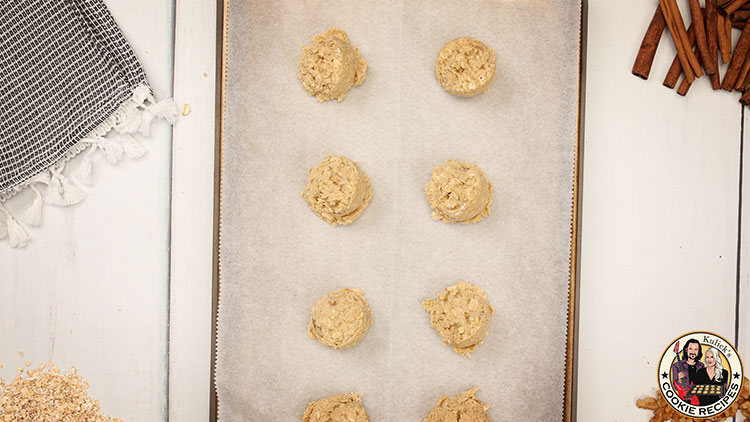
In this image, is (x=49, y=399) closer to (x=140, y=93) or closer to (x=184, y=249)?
(x=184, y=249)

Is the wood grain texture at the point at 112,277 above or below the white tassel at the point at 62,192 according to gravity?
below

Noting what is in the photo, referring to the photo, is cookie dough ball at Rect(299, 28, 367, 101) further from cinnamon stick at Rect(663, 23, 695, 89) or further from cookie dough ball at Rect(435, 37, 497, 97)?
cinnamon stick at Rect(663, 23, 695, 89)

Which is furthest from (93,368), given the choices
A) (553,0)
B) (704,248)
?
(704,248)

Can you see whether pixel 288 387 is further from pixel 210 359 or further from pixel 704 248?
pixel 704 248

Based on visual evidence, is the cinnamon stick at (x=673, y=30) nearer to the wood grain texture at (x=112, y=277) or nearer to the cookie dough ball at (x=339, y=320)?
the cookie dough ball at (x=339, y=320)

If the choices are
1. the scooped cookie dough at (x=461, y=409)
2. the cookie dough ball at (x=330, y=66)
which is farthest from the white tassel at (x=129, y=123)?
the scooped cookie dough at (x=461, y=409)
